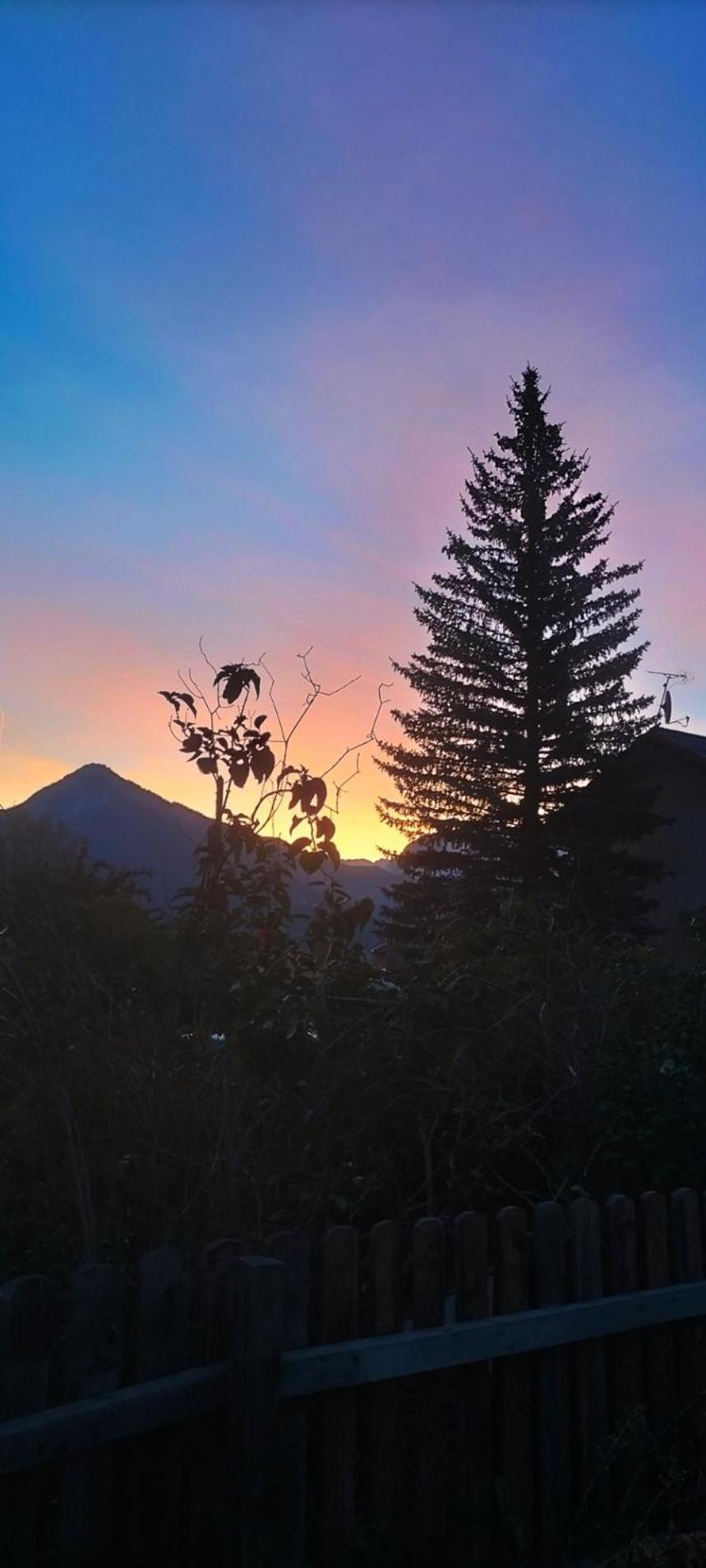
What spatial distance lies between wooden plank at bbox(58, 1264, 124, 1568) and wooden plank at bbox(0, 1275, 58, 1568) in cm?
8

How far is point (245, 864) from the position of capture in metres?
5.05

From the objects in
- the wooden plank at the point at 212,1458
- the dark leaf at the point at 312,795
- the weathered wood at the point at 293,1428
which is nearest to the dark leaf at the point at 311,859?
the dark leaf at the point at 312,795

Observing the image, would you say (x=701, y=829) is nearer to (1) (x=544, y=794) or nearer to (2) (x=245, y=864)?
(1) (x=544, y=794)

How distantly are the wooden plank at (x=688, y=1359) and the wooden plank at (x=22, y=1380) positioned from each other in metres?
2.13

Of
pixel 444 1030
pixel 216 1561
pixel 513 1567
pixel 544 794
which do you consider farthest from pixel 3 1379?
pixel 544 794

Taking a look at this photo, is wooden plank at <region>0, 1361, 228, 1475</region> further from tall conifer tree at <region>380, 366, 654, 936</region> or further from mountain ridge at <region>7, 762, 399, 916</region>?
tall conifer tree at <region>380, 366, 654, 936</region>

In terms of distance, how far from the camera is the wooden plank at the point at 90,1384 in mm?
2607

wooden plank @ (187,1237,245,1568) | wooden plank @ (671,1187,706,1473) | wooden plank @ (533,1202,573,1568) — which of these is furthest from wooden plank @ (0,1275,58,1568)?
wooden plank @ (671,1187,706,1473)

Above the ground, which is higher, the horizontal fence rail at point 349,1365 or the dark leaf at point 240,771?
the dark leaf at point 240,771

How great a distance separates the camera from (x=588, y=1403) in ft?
11.8

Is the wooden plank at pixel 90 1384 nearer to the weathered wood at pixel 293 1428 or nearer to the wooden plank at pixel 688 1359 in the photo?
the weathered wood at pixel 293 1428

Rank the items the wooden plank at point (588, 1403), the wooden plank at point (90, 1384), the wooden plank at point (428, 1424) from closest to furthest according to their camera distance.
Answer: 1. the wooden plank at point (90, 1384)
2. the wooden plank at point (428, 1424)
3. the wooden plank at point (588, 1403)

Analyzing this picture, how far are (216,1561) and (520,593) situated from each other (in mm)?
21588

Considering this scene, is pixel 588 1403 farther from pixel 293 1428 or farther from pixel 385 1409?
pixel 293 1428
